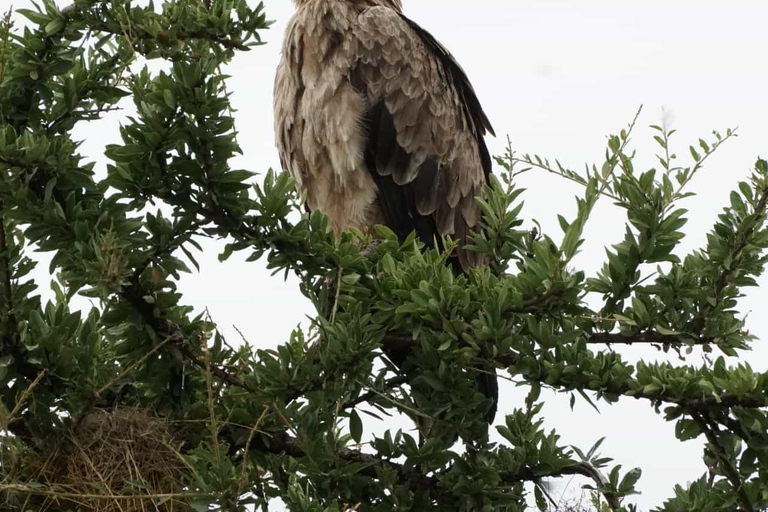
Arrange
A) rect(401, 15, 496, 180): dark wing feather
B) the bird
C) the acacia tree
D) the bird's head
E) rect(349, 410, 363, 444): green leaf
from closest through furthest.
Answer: the acacia tree, rect(349, 410, 363, 444): green leaf, the bird, the bird's head, rect(401, 15, 496, 180): dark wing feather

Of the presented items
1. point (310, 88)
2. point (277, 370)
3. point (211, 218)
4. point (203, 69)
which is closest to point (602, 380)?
point (277, 370)

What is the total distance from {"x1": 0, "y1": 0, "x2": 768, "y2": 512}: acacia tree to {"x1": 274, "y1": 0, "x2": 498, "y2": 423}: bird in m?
1.76

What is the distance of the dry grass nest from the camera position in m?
3.21

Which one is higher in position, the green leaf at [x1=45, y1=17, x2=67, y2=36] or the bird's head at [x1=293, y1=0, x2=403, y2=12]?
the bird's head at [x1=293, y1=0, x2=403, y2=12]

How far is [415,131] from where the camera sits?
18.0 feet

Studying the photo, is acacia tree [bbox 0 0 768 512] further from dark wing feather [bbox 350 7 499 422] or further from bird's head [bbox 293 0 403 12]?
bird's head [bbox 293 0 403 12]

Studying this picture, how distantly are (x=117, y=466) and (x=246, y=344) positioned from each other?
2.08ft

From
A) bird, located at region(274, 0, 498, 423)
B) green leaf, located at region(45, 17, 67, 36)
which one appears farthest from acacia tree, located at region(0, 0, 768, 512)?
bird, located at region(274, 0, 498, 423)

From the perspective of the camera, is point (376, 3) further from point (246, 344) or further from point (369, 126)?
point (246, 344)

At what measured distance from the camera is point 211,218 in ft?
9.97

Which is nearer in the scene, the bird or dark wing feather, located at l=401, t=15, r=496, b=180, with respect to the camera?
the bird

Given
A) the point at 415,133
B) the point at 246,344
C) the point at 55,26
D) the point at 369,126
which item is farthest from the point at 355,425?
the point at 415,133

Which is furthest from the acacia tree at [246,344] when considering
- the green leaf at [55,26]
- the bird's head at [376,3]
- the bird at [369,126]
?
the bird's head at [376,3]

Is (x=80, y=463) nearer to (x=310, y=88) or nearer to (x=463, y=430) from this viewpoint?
(x=463, y=430)
